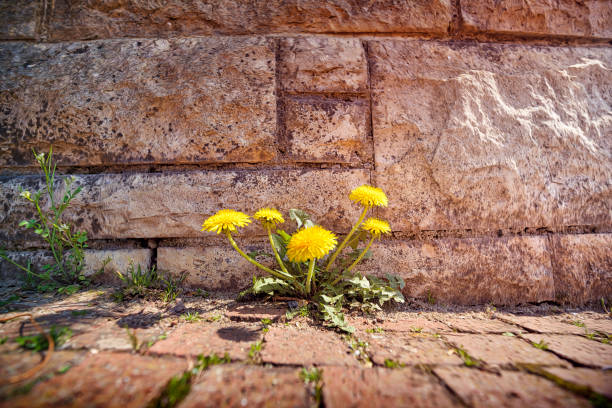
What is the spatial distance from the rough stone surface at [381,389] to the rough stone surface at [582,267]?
1553mm

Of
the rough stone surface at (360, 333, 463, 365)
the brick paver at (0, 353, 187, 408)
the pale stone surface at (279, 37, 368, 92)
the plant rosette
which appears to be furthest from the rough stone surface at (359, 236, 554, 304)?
the brick paver at (0, 353, 187, 408)

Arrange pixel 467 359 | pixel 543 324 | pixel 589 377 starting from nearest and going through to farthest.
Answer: pixel 589 377, pixel 467 359, pixel 543 324

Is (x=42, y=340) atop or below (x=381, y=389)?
atop

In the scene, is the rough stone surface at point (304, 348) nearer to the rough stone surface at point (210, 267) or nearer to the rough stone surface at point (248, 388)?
the rough stone surface at point (248, 388)

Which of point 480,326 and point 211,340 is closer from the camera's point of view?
point 211,340

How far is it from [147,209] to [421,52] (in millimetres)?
2185

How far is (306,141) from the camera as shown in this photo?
1932 mm

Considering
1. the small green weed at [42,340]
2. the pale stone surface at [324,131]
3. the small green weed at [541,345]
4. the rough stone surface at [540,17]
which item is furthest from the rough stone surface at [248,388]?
the rough stone surface at [540,17]

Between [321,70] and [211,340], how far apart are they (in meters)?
1.76

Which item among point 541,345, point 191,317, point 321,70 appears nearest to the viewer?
point 541,345

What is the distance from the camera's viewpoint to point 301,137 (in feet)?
6.34

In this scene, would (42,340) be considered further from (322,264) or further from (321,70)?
(321,70)

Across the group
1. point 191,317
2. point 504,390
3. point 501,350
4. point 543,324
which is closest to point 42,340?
point 191,317

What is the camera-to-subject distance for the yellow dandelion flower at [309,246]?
4.61 ft
